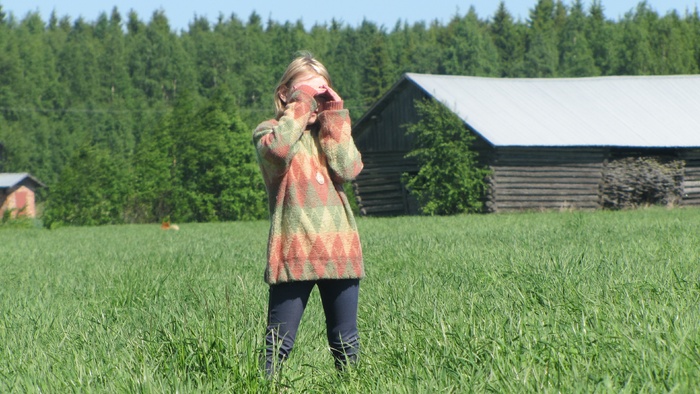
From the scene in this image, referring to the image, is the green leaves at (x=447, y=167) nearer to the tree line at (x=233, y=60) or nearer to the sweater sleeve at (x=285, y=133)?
the sweater sleeve at (x=285, y=133)

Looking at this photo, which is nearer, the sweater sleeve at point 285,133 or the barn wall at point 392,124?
the sweater sleeve at point 285,133

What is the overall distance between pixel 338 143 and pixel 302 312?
0.70 meters

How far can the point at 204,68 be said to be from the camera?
101875 millimetres

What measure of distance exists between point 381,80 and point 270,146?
277 feet

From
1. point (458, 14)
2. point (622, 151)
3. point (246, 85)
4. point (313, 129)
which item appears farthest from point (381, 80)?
point (313, 129)

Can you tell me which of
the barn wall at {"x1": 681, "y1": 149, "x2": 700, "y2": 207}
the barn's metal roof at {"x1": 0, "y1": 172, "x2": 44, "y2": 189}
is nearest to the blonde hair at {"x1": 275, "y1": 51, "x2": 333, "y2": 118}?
the barn wall at {"x1": 681, "y1": 149, "x2": 700, "y2": 207}

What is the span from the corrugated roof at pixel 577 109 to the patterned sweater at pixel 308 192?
2377 cm

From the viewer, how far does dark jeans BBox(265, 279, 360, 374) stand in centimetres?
373

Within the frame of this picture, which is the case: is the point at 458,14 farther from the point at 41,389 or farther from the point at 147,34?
the point at 41,389

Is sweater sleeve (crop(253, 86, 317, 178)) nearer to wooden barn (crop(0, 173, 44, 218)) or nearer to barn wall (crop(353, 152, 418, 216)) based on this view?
barn wall (crop(353, 152, 418, 216))

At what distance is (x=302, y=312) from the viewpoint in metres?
3.76

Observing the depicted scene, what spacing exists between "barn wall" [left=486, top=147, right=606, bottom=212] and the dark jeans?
25.1 m

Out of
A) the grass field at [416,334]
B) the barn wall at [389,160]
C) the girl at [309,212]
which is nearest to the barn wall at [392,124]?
the barn wall at [389,160]

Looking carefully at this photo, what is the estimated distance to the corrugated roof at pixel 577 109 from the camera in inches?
1135
